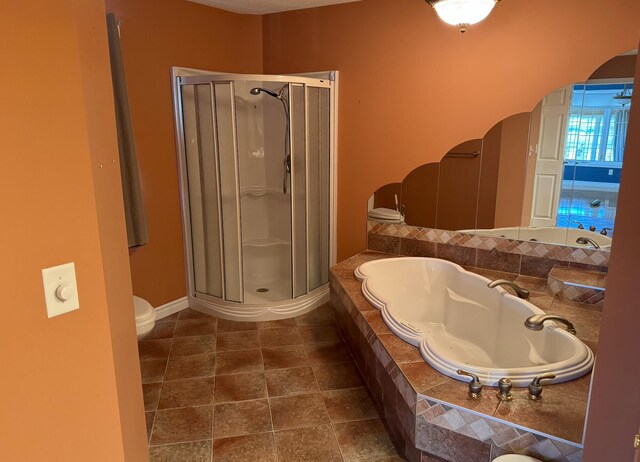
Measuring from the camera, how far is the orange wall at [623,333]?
96cm

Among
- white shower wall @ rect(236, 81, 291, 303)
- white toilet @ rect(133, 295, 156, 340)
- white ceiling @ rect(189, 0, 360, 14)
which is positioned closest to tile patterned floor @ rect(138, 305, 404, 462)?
white toilet @ rect(133, 295, 156, 340)

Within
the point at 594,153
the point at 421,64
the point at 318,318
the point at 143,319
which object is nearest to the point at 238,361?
the point at 143,319

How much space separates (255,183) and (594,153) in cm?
265

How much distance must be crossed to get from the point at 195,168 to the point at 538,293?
264 cm

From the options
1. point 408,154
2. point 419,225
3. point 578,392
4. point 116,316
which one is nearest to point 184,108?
point 408,154

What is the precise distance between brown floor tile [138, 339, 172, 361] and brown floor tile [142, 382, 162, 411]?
1.15 feet

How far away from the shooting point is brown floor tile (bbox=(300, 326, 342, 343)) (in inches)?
129

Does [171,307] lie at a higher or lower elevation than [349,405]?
higher

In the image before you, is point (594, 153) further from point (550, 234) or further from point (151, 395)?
point (151, 395)

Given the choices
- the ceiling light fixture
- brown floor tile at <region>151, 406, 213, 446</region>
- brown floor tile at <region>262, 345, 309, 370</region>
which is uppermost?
the ceiling light fixture

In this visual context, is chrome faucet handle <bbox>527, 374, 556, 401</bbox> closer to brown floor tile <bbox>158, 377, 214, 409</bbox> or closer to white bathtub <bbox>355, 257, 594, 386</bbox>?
white bathtub <bbox>355, 257, 594, 386</bbox>

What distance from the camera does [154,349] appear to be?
124 inches

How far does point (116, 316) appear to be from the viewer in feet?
3.84

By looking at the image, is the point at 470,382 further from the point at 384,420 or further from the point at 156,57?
the point at 156,57
